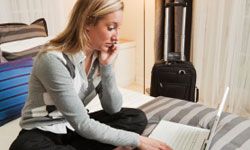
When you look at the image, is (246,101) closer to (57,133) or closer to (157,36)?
(157,36)

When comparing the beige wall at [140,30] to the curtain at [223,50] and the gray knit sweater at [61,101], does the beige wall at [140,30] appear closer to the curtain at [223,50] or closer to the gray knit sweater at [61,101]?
the curtain at [223,50]

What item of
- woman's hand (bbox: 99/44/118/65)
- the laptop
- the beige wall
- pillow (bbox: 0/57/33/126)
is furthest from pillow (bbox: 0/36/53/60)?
the beige wall

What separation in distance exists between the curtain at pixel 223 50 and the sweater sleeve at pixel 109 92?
1377mm

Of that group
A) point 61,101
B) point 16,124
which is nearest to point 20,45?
point 16,124

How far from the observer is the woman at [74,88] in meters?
1.00

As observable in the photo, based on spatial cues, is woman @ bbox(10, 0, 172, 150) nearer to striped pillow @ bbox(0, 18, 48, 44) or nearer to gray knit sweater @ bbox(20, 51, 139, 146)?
gray knit sweater @ bbox(20, 51, 139, 146)

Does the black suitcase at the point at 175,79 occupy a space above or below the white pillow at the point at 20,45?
below

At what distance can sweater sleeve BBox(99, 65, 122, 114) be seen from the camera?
1.25 m

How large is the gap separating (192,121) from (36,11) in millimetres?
1587

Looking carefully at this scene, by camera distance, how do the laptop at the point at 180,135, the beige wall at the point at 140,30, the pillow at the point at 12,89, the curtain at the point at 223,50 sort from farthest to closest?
1. the beige wall at the point at 140,30
2. the curtain at the point at 223,50
3. the pillow at the point at 12,89
4. the laptop at the point at 180,135

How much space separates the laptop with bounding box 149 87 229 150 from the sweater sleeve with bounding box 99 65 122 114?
0.22 meters

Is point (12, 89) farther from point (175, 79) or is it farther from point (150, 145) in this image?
point (175, 79)

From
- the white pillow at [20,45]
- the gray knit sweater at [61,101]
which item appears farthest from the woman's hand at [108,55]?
the white pillow at [20,45]

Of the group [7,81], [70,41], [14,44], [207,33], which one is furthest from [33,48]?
[207,33]
